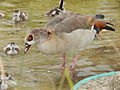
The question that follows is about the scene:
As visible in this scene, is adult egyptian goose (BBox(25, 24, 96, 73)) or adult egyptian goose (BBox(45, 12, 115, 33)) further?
adult egyptian goose (BBox(45, 12, 115, 33))

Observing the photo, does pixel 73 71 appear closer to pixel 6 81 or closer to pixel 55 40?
pixel 55 40

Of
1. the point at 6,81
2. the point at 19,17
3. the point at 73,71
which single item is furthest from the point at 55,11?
the point at 6,81

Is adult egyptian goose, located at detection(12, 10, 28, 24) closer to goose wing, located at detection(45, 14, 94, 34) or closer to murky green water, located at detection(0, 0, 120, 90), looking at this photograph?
murky green water, located at detection(0, 0, 120, 90)

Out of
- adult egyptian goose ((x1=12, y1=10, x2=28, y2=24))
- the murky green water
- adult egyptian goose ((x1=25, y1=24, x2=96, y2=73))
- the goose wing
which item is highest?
the goose wing

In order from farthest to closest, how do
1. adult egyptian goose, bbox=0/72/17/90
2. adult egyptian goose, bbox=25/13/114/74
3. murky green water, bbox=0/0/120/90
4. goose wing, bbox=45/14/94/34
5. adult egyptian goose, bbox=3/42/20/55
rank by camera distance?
adult egyptian goose, bbox=3/42/20/55
murky green water, bbox=0/0/120/90
goose wing, bbox=45/14/94/34
adult egyptian goose, bbox=25/13/114/74
adult egyptian goose, bbox=0/72/17/90

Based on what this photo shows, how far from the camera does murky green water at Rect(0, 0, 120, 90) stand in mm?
7062

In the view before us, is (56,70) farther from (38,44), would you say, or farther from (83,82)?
(83,82)

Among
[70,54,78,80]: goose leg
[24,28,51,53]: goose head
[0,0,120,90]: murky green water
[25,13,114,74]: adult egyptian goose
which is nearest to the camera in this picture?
[24,28,51,53]: goose head

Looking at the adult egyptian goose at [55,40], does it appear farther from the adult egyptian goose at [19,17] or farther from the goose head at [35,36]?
the adult egyptian goose at [19,17]

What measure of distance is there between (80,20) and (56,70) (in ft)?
3.20

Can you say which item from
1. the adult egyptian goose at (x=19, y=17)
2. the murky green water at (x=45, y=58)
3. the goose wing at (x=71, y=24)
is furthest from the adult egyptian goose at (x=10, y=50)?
the adult egyptian goose at (x=19, y=17)

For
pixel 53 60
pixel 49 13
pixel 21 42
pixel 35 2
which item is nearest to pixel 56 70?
pixel 53 60

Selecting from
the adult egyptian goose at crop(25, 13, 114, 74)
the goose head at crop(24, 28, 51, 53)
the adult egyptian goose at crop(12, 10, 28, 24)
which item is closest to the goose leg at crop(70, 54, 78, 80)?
the adult egyptian goose at crop(25, 13, 114, 74)

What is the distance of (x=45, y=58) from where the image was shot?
8.10m
